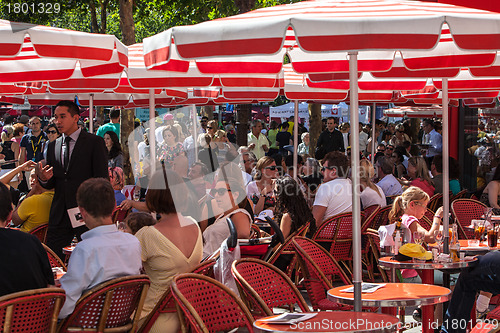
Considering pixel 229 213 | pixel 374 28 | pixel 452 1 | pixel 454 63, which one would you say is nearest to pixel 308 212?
pixel 229 213

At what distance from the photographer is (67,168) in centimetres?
676

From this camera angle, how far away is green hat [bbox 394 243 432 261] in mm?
5457

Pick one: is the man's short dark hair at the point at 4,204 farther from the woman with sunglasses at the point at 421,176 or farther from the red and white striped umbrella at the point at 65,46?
the woman with sunglasses at the point at 421,176

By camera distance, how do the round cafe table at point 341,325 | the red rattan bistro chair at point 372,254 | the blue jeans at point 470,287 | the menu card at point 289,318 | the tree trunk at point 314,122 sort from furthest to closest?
the tree trunk at point 314,122 → the red rattan bistro chair at point 372,254 → the blue jeans at point 470,287 → the menu card at point 289,318 → the round cafe table at point 341,325

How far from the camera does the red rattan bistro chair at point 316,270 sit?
4.97 metres

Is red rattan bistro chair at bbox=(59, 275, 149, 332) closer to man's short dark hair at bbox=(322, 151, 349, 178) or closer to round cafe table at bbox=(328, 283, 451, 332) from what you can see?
round cafe table at bbox=(328, 283, 451, 332)

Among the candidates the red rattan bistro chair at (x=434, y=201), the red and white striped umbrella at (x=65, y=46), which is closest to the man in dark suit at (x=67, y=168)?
the red and white striped umbrella at (x=65, y=46)

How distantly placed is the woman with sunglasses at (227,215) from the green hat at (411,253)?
1.36 metres

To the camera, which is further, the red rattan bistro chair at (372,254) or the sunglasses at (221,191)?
the sunglasses at (221,191)

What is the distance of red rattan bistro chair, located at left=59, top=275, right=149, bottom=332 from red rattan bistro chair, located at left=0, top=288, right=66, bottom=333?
202 mm

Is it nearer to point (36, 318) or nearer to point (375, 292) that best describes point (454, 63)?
point (375, 292)

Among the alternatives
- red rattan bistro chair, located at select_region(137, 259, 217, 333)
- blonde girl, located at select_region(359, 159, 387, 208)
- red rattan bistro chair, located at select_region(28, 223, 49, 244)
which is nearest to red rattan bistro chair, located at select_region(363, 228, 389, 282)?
blonde girl, located at select_region(359, 159, 387, 208)

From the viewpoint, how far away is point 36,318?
3.50 meters

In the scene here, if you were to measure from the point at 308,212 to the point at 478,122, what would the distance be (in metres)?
9.44
